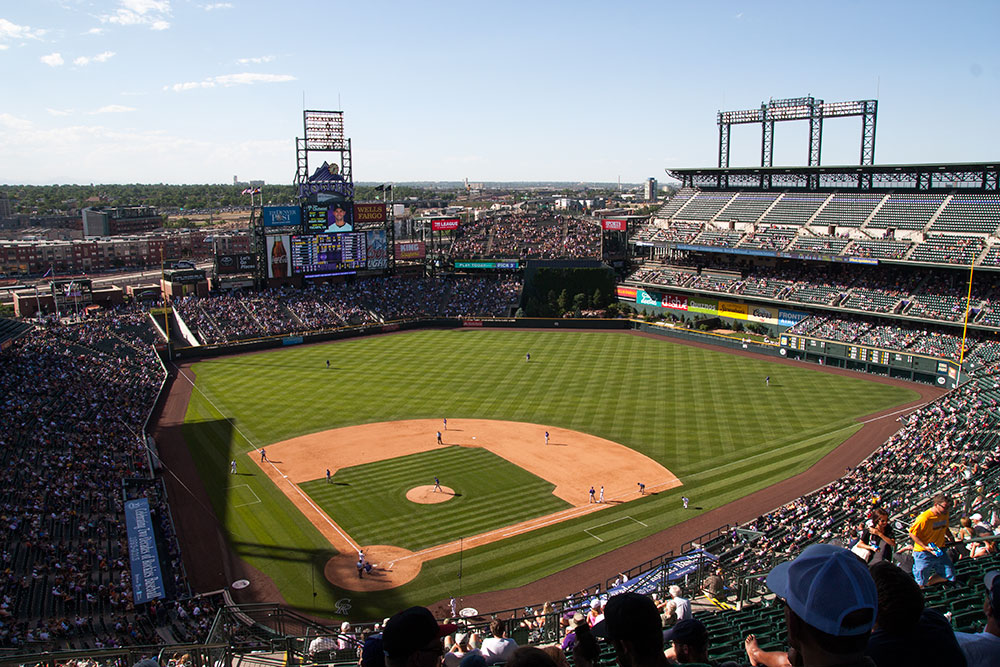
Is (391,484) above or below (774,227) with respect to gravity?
below

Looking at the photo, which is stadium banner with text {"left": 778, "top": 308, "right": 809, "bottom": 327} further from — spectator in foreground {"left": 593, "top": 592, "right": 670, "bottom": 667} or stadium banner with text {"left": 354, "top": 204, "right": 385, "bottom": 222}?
spectator in foreground {"left": 593, "top": 592, "right": 670, "bottom": 667}

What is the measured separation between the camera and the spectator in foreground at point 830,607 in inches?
146

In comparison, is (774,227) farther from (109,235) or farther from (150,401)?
(109,235)

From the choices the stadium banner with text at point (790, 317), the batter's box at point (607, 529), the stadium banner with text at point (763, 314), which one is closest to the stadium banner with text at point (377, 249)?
the stadium banner with text at point (763, 314)

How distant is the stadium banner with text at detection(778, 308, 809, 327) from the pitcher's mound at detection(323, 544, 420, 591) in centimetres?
4366

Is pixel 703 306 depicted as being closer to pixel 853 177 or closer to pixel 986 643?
pixel 853 177

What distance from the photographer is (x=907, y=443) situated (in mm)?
30594

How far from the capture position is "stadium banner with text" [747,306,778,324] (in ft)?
204

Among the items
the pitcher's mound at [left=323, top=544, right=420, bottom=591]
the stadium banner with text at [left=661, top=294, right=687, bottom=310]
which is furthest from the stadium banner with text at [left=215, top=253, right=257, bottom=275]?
the pitcher's mound at [left=323, top=544, right=420, bottom=591]

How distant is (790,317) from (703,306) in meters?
8.99

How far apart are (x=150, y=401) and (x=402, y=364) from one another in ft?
58.5

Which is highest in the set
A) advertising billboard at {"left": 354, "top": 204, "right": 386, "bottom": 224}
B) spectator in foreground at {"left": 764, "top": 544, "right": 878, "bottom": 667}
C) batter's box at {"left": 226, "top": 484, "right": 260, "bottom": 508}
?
advertising billboard at {"left": 354, "top": 204, "right": 386, "bottom": 224}

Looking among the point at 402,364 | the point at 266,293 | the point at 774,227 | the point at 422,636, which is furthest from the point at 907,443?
the point at 266,293

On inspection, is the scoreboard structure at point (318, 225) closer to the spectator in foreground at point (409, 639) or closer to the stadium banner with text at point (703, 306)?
the stadium banner with text at point (703, 306)
